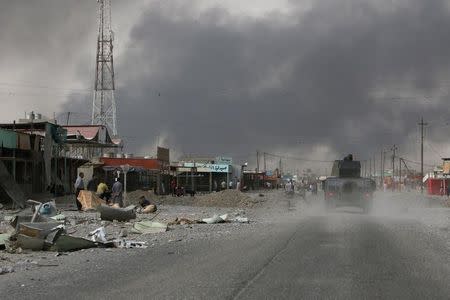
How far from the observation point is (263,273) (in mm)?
10891

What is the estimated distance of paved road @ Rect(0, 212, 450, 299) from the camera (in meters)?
9.03

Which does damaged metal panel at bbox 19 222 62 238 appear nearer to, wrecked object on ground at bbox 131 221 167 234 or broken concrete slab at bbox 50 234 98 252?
broken concrete slab at bbox 50 234 98 252

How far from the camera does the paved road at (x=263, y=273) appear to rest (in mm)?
9031

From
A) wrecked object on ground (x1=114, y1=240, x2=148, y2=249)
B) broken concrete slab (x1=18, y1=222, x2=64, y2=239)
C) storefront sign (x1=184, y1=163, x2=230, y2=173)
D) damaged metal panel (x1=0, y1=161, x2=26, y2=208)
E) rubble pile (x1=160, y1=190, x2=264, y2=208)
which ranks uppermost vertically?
storefront sign (x1=184, y1=163, x2=230, y2=173)

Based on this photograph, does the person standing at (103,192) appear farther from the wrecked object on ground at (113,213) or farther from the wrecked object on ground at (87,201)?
the wrecked object on ground at (113,213)

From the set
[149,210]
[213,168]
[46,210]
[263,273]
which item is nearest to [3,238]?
[46,210]

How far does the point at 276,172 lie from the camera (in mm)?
172750

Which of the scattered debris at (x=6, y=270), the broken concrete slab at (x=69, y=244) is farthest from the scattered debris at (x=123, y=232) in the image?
the scattered debris at (x=6, y=270)

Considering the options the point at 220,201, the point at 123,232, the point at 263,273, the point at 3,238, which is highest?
the point at 3,238

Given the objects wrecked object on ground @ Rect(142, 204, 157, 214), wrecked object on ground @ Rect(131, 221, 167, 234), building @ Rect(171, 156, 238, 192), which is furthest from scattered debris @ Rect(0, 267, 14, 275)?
building @ Rect(171, 156, 238, 192)

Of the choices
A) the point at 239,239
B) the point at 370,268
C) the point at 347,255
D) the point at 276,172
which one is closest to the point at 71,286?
the point at 370,268

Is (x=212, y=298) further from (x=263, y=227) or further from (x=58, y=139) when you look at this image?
(x=58, y=139)

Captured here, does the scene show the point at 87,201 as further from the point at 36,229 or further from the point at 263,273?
the point at 263,273

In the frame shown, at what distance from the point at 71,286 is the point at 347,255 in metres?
6.18
